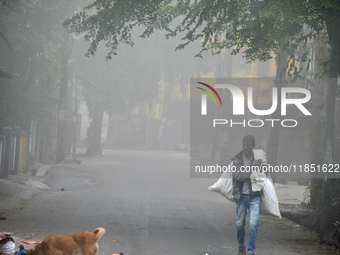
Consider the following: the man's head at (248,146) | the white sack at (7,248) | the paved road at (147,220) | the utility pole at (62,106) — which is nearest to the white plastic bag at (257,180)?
the man's head at (248,146)

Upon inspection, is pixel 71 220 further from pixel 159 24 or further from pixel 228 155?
pixel 228 155

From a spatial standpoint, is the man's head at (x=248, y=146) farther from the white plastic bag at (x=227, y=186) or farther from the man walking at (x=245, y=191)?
the white plastic bag at (x=227, y=186)

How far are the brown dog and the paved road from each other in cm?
128

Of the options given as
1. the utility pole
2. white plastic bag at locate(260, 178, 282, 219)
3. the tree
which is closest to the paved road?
white plastic bag at locate(260, 178, 282, 219)

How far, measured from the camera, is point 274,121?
15898 millimetres

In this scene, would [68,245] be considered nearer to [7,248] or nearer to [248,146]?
[7,248]

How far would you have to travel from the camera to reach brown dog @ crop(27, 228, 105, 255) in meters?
5.15

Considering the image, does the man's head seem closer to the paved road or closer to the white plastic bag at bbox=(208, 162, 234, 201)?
the white plastic bag at bbox=(208, 162, 234, 201)

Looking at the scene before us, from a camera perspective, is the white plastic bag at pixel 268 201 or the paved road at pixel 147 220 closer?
the white plastic bag at pixel 268 201

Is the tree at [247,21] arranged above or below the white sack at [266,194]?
above

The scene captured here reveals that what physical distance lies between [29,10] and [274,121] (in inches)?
398

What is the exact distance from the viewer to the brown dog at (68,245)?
16.9 ft

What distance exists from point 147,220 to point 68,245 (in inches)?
170

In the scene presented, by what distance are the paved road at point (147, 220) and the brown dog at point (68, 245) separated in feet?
4.21
